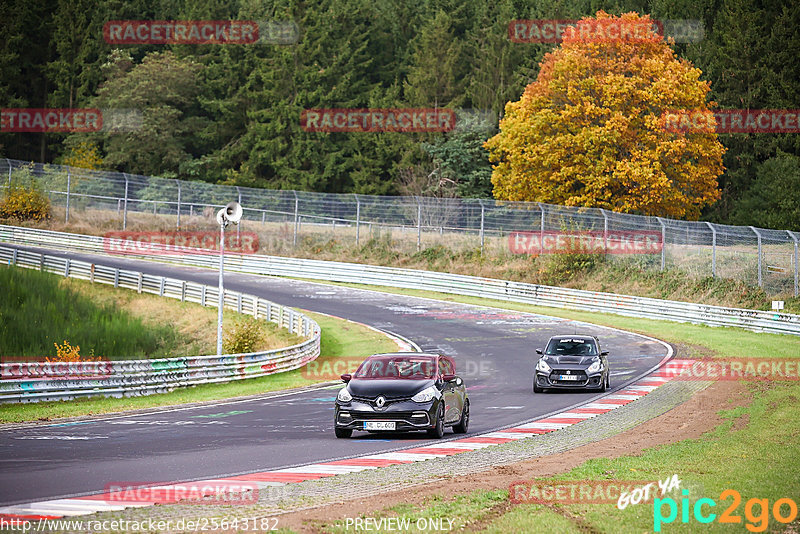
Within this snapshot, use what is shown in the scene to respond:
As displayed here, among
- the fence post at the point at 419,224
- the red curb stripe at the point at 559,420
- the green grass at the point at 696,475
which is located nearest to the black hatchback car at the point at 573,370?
the green grass at the point at 696,475

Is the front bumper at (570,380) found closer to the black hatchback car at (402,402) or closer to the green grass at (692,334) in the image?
the black hatchback car at (402,402)

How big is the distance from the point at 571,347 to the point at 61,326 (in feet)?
64.1

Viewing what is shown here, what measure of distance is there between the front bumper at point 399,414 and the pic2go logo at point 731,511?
645 cm

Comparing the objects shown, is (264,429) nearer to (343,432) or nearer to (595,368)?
(343,432)

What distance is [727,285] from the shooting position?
4581 cm

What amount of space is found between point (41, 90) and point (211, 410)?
7759 centimetres

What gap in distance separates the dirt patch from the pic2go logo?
5.16ft

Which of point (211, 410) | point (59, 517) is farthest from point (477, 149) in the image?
point (59, 517)

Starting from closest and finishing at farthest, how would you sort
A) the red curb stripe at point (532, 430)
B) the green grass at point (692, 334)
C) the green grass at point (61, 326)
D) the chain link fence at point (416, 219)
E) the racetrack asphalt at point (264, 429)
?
the racetrack asphalt at point (264, 429)
the red curb stripe at point (532, 430)
the green grass at point (61, 326)
the green grass at point (692, 334)
the chain link fence at point (416, 219)

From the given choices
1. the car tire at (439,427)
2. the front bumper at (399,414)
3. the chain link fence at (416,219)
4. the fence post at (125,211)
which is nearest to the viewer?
the front bumper at (399,414)

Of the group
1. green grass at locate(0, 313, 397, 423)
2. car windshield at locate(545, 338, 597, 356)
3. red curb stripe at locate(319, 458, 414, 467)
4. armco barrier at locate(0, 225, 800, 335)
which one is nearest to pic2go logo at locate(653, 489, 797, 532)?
red curb stripe at locate(319, 458, 414, 467)

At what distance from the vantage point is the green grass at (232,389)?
2088 cm

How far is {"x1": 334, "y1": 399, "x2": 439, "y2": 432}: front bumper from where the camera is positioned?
16.3 m

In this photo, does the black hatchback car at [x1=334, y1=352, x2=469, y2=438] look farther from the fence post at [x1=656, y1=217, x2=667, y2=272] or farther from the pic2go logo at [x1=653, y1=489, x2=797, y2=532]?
the fence post at [x1=656, y1=217, x2=667, y2=272]
